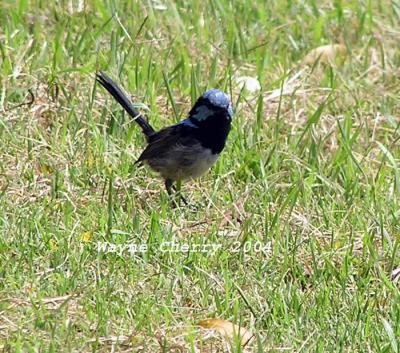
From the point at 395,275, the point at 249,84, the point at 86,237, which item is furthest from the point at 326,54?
the point at 86,237

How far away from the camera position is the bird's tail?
6562 millimetres

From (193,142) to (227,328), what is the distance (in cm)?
177

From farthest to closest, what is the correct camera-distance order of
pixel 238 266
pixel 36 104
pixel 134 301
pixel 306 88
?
pixel 306 88 → pixel 36 104 → pixel 238 266 → pixel 134 301

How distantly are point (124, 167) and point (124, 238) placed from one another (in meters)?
0.83

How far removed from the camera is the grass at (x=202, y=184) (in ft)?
16.1

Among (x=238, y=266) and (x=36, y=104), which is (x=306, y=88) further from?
(x=238, y=266)

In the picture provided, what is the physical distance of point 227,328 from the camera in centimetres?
484

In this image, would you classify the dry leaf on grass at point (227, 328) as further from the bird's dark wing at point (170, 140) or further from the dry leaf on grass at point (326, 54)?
the dry leaf on grass at point (326, 54)

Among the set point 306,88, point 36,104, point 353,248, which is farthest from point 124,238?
point 306,88

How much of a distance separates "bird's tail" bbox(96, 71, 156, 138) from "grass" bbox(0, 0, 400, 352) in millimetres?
100

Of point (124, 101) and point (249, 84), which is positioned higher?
point (124, 101)

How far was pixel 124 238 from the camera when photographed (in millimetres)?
5543

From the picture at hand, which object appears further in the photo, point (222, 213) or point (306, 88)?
point (306, 88)

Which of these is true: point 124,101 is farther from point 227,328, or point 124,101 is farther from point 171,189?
point 227,328
